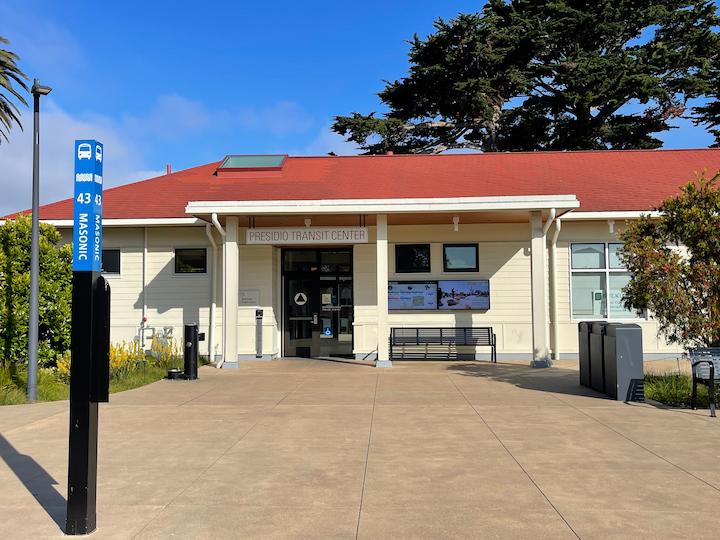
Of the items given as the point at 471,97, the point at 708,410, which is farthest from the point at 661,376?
the point at 471,97

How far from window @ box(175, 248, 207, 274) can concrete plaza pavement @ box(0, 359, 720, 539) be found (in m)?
6.27

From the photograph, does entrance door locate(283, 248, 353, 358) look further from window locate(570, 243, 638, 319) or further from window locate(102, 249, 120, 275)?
window locate(570, 243, 638, 319)

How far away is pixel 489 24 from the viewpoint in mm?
30344

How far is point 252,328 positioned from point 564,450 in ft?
34.9

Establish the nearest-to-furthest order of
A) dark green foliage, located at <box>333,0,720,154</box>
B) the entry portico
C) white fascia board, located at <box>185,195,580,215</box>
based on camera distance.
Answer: white fascia board, located at <box>185,195,580,215</box> → the entry portico → dark green foliage, located at <box>333,0,720,154</box>

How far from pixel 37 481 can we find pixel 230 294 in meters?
8.58

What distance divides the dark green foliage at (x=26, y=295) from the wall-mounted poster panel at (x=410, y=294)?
7.46 meters

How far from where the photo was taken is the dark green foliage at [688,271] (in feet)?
29.7

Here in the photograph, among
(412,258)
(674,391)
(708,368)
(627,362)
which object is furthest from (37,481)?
(412,258)

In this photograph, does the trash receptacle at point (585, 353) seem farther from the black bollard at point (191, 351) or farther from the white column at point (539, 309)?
the black bollard at point (191, 351)

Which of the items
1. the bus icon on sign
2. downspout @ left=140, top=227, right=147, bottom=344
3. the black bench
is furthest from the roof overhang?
the bus icon on sign

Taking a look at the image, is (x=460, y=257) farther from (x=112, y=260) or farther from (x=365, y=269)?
(x=112, y=260)

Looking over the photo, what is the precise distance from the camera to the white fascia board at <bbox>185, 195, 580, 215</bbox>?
13359mm

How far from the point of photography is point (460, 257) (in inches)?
622
